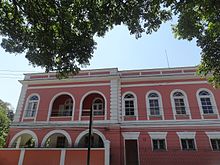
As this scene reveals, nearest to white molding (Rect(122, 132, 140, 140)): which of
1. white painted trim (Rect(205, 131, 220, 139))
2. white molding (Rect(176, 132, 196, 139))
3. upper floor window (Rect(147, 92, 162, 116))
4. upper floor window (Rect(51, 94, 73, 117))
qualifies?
upper floor window (Rect(147, 92, 162, 116))

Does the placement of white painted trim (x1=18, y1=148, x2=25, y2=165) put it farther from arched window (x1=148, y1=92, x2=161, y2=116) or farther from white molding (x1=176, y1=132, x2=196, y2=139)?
white molding (x1=176, y1=132, x2=196, y2=139)

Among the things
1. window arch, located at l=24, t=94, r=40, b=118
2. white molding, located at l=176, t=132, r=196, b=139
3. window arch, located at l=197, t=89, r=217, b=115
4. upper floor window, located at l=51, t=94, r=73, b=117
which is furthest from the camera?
upper floor window, located at l=51, t=94, r=73, b=117

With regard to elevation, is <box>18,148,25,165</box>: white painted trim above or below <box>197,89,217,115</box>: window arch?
below

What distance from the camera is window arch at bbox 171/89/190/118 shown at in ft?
47.8

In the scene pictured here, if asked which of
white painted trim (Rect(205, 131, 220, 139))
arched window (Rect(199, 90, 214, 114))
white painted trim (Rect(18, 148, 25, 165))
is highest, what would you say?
arched window (Rect(199, 90, 214, 114))

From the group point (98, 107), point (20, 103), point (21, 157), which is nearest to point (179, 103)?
point (98, 107)

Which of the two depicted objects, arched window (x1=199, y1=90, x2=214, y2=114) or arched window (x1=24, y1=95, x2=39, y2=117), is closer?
arched window (x1=199, y1=90, x2=214, y2=114)

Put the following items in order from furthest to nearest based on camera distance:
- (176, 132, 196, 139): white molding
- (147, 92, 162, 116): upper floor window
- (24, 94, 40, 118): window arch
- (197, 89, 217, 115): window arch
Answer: (24, 94, 40, 118): window arch, (147, 92, 162, 116): upper floor window, (197, 89, 217, 115): window arch, (176, 132, 196, 139): white molding

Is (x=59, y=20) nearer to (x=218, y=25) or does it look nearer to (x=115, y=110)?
(x=218, y=25)

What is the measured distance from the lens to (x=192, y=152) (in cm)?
1301

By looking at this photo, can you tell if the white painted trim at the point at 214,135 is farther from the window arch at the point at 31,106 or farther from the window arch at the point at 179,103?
the window arch at the point at 31,106

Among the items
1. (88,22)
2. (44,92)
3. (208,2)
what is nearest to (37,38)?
(88,22)

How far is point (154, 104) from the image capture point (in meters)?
15.3

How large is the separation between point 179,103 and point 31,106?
13170 millimetres
